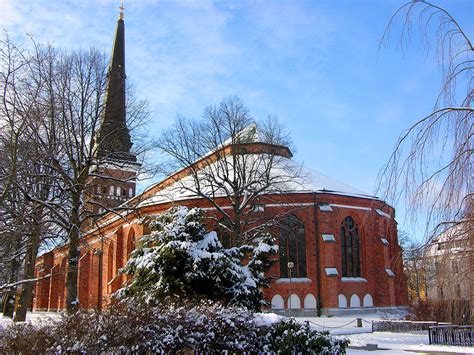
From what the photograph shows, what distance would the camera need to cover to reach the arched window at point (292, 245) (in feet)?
107

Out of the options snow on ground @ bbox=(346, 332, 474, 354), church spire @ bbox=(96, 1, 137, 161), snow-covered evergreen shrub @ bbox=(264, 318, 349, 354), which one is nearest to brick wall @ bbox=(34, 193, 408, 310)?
church spire @ bbox=(96, 1, 137, 161)

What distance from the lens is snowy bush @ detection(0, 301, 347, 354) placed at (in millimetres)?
9664

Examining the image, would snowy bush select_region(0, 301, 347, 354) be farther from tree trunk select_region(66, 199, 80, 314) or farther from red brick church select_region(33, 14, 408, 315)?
red brick church select_region(33, 14, 408, 315)

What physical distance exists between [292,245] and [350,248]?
168 inches

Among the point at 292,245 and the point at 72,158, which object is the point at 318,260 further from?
the point at 72,158

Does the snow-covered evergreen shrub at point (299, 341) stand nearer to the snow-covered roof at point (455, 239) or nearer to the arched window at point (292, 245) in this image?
the snow-covered roof at point (455, 239)

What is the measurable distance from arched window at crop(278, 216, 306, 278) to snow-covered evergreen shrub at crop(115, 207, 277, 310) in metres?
16.1

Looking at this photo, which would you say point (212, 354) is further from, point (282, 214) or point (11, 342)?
point (282, 214)

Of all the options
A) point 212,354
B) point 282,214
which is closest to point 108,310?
point 212,354

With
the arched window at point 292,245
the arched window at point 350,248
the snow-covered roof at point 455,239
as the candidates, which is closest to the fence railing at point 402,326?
the arched window at point 292,245

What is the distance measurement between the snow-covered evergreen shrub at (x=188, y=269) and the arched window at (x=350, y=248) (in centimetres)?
1806

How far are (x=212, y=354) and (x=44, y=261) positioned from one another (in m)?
53.3

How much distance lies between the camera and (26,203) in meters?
17.6

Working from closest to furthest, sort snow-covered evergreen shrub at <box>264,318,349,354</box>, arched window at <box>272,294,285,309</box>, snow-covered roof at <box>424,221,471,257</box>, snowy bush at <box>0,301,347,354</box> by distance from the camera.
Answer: snow-covered roof at <box>424,221,471,257</box>, snowy bush at <box>0,301,347,354</box>, snow-covered evergreen shrub at <box>264,318,349,354</box>, arched window at <box>272,294,285,309</box>
